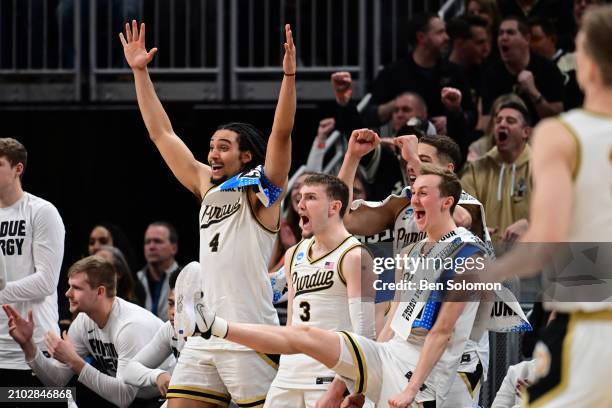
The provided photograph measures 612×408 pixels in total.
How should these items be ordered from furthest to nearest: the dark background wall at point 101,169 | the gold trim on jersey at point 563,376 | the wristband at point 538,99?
1. the dark background wall at point 101,169
2. the wristband at point 538,99
3. the gold trim on jersey at point 563,376

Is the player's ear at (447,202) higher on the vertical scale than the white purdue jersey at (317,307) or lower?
higher

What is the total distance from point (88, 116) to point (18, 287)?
4801 mm

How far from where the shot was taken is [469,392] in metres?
6.78

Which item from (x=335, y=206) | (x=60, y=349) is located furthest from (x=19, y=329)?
(x=335, y=206)

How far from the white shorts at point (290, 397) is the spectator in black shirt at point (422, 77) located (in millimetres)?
4447

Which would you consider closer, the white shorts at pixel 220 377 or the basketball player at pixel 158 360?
the white shorts at pixel 220 377

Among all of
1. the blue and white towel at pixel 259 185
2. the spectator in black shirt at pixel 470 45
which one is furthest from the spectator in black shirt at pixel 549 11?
the blue and white towel at pixel 259 185

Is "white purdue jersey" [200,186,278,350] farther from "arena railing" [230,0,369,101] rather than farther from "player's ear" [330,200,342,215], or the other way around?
"arena railing" [230,0,369,101]

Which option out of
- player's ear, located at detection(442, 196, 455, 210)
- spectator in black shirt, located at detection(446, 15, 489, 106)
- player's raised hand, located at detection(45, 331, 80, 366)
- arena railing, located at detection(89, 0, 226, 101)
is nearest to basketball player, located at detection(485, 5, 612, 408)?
player's ear, located at detection(442, 196, 455, 210)

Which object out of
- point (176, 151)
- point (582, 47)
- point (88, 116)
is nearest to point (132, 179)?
point (88, 116)

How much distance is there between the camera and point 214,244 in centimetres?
691

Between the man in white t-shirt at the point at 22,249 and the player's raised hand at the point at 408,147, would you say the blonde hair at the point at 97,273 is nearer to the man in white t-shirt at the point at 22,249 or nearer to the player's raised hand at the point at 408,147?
the man in white t-shirt at the point at 22,249

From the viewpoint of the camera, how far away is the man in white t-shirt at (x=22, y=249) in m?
8.27

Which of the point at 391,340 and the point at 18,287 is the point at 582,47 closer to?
the point at 391,340
